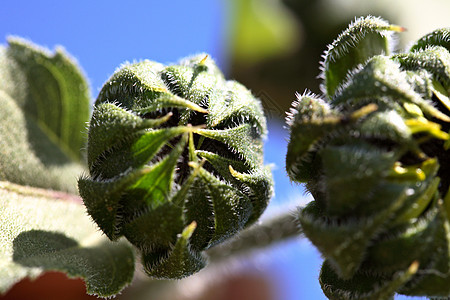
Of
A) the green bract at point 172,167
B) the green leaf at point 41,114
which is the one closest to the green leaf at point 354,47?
the green bract at point 172,167

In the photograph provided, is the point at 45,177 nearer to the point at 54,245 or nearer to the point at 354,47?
the point at 54,245

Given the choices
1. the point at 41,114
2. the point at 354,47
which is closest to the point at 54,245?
the point at 41,114

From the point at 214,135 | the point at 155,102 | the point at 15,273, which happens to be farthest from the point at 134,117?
the point at 15,273

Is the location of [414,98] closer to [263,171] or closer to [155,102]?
[263,171]

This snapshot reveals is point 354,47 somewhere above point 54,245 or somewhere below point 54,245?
above

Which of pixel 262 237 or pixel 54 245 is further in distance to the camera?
pixel 262 237

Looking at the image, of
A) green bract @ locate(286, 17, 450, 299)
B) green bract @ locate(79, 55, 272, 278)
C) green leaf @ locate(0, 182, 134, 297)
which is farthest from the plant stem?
green bract @ locate(286, 17, 450, 299)

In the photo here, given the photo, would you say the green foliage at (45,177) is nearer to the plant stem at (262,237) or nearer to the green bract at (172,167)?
the green bract at (172,167)
